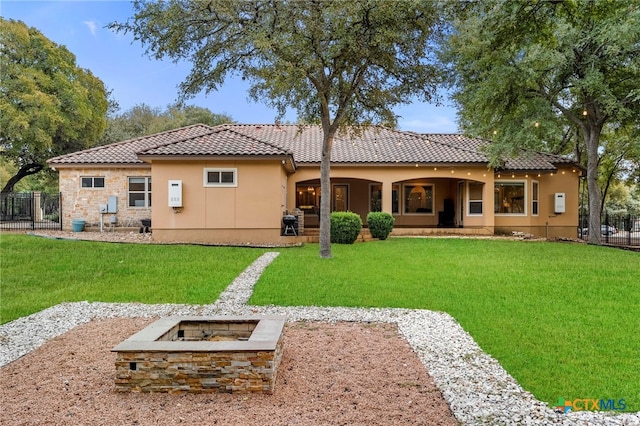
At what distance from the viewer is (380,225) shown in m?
17.6

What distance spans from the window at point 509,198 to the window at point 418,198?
3313mm

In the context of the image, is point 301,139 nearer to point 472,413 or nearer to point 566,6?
point 566,6

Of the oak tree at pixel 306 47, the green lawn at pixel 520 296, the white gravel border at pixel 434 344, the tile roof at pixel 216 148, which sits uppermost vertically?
the oak tree at pixel 306 47

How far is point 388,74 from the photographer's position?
42.3ft

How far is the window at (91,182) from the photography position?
18.6 meters

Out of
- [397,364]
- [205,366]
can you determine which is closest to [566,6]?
[397,364]

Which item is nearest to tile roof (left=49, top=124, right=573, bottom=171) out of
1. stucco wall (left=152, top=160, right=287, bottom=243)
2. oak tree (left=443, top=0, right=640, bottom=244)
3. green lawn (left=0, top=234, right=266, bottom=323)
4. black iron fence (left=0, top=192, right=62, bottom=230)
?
stucco wall (left=152, top=160, right=287, bottom=243)

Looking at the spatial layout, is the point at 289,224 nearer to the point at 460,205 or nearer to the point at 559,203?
the point at 460,205

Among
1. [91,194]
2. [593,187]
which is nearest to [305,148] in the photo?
[91,194]

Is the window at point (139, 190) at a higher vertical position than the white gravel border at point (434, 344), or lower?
higher

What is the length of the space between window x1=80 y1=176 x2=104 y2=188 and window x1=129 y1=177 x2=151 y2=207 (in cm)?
Answer: 129

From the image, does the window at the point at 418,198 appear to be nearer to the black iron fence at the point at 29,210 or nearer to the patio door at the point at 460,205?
the patio door at the point at 460,205

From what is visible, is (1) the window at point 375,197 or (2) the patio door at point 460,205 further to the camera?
(1) the window at point 375,197

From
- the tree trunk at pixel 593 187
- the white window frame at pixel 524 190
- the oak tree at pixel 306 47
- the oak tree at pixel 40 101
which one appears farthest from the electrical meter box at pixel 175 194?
the tree trunk at pixel 593 187
